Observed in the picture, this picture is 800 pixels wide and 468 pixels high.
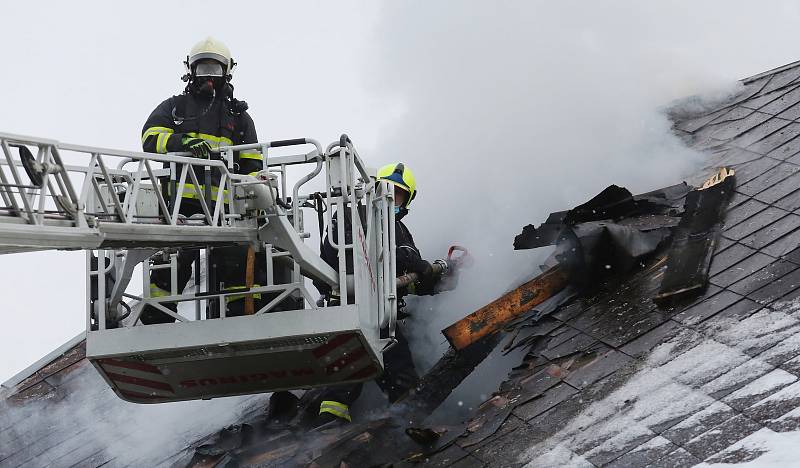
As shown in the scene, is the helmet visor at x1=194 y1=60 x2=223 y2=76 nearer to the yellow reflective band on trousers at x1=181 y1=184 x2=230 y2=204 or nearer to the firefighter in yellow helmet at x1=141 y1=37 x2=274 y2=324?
the firefighter in yellow helmet at x1=141 y1=37 x2=274 y2=324

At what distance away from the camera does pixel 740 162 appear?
11.4 meters

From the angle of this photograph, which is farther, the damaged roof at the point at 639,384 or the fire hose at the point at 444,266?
the fire hose at the point at 444,266

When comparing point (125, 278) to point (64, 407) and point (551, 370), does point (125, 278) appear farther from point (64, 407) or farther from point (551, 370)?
point (64, 407)

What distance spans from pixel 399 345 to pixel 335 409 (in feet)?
3.02

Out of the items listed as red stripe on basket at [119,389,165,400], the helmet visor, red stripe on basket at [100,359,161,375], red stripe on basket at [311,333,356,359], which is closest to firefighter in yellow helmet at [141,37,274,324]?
the helmet visor

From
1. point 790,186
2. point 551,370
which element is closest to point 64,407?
point 551,370

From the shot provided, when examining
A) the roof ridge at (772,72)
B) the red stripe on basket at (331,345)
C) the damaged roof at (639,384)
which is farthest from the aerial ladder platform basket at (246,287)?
the roof ridge at (772,72)

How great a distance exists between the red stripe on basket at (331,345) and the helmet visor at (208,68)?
2.49 meters

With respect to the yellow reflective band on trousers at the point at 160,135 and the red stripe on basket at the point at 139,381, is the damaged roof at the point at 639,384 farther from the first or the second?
the yellow reflective band on trousers at the point at 160,135

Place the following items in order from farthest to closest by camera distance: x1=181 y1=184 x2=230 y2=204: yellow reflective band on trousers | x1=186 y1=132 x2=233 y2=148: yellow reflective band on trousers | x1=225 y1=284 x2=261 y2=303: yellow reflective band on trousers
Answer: x1=186 y1=132 x2=233 y2=148: yellow reflective band on trousers, x1=225 y1=284 x2=261 y2=303: yellow reflective band on trousers, x1=181 y1=184 x2=230 y2=204: yellow reflective band on trousers

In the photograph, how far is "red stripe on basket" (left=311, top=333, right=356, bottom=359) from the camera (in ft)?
27.8

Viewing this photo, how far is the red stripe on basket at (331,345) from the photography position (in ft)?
27.8

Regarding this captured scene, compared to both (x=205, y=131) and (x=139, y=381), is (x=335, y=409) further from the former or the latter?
(x=205, y=131)

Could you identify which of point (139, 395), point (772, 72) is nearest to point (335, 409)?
point (139, 395)
